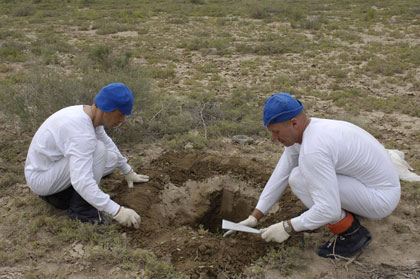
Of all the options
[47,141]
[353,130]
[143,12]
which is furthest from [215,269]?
[143,12]

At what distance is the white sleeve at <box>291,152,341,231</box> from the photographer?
2.57 metres

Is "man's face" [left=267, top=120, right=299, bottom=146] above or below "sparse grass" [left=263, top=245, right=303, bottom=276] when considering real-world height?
above

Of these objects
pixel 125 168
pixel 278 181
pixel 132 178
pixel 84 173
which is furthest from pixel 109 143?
pixel 278 181

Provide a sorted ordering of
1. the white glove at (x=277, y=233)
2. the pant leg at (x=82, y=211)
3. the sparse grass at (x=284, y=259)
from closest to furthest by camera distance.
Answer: the white glove at (x=277, y=233) → the sparse grass at (x=284, y=259) → the pant leg at (x=82, y=211)

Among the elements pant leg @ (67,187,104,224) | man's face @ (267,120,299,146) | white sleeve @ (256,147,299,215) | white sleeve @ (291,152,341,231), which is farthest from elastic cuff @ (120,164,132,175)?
white sleeve @ (291,152,341,231)

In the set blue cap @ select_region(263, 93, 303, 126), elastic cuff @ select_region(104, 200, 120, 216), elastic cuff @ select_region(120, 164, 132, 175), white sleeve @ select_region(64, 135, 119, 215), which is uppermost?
blue cap @ select_region(263, 93, 303, 126)

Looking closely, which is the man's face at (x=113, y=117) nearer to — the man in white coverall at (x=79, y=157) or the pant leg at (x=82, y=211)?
the man in white coverall at (x=79, y=157)

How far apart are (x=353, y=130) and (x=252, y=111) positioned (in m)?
3.31

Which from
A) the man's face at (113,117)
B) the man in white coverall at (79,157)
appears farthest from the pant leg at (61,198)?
the man's face at (113,117)

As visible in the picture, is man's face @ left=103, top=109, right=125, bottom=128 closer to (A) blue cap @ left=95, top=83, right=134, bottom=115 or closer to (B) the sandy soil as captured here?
(A) blue cap @ left=95, top=83, right=134, bottom=115

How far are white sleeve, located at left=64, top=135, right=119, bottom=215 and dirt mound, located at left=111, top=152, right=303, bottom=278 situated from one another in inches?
17.3

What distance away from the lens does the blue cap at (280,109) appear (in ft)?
8.38

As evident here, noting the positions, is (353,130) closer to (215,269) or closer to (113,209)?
(215,269)

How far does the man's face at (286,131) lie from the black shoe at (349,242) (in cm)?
82
